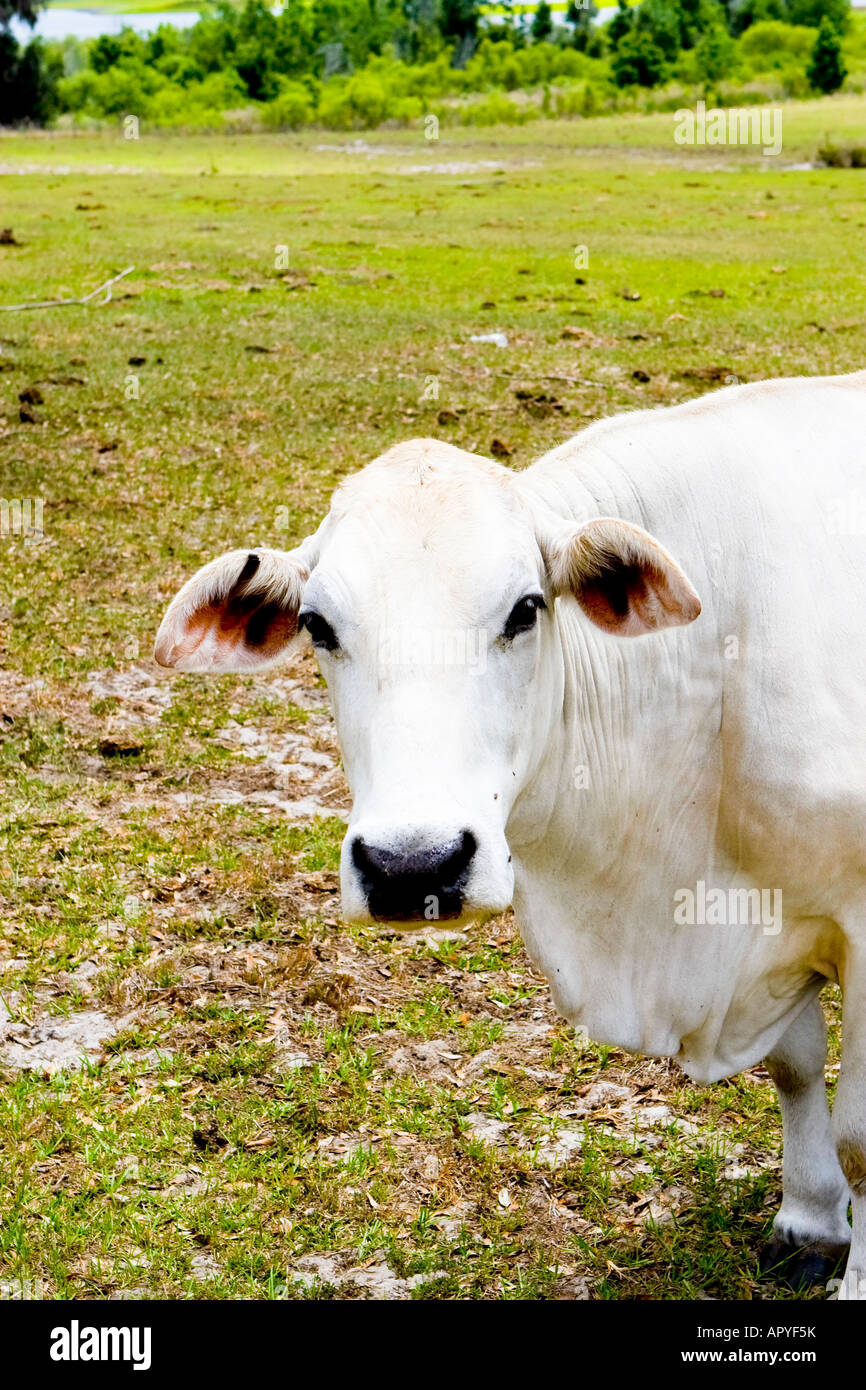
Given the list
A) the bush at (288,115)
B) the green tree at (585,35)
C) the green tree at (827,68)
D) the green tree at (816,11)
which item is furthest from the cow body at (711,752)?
the green tree at (816,11)

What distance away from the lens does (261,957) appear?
476 centimetres

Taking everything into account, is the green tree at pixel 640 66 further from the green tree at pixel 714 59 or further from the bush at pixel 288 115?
the bush at pixel 288 115

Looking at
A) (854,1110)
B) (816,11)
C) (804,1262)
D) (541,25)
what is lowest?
(804,1262)

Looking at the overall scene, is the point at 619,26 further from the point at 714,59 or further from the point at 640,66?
the point at 714,59

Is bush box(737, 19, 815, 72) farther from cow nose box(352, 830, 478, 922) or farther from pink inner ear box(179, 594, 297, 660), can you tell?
cow nose box(352, 830, 478, 922)

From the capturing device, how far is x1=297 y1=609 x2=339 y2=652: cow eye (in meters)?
2.75

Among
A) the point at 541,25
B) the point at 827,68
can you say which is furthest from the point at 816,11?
the point at 827,68

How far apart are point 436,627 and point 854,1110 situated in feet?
4.58

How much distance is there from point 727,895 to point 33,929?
2.62 metres

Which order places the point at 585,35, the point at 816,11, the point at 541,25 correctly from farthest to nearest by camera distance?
the point at 541,25 < the point at 585,35 < the point at 816,11

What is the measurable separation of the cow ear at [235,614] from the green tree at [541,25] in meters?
101

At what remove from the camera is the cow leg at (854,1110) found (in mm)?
2986
